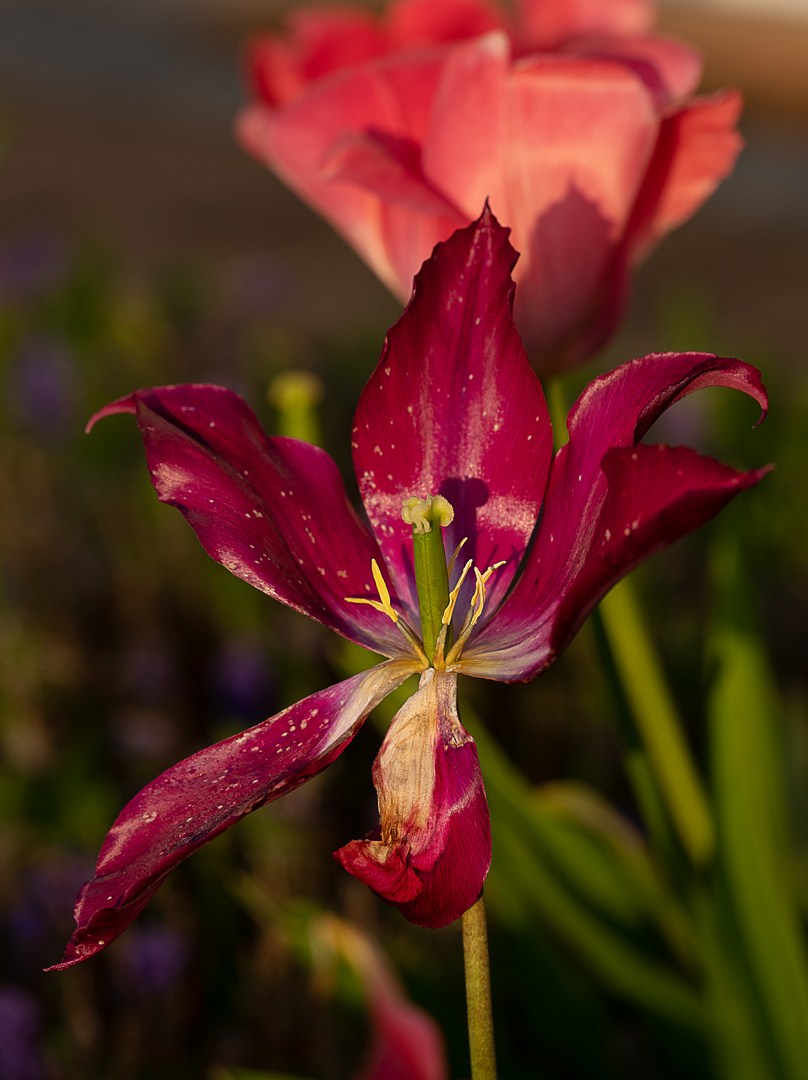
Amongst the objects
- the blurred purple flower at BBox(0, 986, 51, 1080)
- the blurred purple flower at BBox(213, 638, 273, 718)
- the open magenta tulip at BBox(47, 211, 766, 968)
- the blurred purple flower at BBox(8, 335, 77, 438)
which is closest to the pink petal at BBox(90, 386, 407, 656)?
the open magenta tulip at BBox(47, 211, 766, 968)

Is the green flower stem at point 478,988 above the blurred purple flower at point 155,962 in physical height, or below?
above

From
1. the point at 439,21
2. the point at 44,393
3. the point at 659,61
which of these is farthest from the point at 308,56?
the point at 44,393

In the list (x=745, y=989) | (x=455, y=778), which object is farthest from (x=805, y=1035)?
(x=455, y=778)

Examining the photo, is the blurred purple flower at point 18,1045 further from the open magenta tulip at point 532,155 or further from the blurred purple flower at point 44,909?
the open magenta tulip at point 532,155

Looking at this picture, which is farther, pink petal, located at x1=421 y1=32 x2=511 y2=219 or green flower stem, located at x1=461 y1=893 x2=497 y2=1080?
pink petal, located at x1=421 y1=32 x2=511 y2=219

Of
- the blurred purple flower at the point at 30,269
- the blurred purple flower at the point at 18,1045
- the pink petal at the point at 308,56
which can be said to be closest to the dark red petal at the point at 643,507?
the pink petal at the point at 308,56

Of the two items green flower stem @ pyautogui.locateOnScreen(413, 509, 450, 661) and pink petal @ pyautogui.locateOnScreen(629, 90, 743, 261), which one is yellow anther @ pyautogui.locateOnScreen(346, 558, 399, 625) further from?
pink petal @ pyautogui.locateOnScreen(629, 90, 743, 261)

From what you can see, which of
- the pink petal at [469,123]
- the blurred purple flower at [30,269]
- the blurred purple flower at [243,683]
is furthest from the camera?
the blurred purple flower at [30,269]

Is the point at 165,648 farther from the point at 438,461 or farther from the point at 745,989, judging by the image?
the point at 438,461
